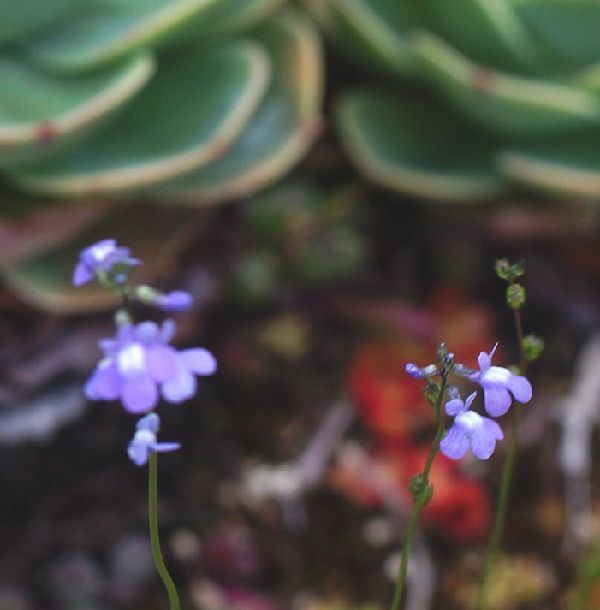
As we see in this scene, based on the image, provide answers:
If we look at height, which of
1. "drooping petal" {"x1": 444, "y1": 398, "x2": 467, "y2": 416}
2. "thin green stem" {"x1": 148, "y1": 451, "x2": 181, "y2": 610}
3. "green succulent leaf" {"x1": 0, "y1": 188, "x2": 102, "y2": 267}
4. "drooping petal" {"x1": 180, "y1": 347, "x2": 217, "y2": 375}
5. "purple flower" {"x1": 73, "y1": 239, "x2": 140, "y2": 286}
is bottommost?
"green succulent leaf" {"x1": 0, "y1": 188, "x2": 102, "y2": 267}

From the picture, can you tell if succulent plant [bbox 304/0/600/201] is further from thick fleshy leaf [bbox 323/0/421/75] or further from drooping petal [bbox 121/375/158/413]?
drooping petal [bbox 121/375/158/413]

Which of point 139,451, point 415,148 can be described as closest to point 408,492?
point 415,148

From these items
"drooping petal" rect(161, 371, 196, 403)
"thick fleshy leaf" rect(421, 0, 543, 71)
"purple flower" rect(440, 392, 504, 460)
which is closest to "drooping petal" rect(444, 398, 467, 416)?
"purple flower" rect(440, 392, 504, 460)

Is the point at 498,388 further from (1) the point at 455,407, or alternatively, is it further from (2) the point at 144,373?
(2) the point at 144,373

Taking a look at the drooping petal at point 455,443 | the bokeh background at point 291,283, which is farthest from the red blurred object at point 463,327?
the drooping petal at point 455,443

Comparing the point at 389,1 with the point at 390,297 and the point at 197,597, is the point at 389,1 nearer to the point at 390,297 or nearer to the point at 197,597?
the point at 390,297

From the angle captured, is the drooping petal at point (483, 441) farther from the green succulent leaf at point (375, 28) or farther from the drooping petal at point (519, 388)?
the green succulent leaf at point (375, 28)

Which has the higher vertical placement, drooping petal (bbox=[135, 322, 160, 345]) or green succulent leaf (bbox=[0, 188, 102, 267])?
drooping petal (bbox=[135, 322, 160, 345])

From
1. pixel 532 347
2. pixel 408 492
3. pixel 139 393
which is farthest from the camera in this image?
pixel 408 492

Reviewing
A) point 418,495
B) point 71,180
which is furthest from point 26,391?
point 418,495
